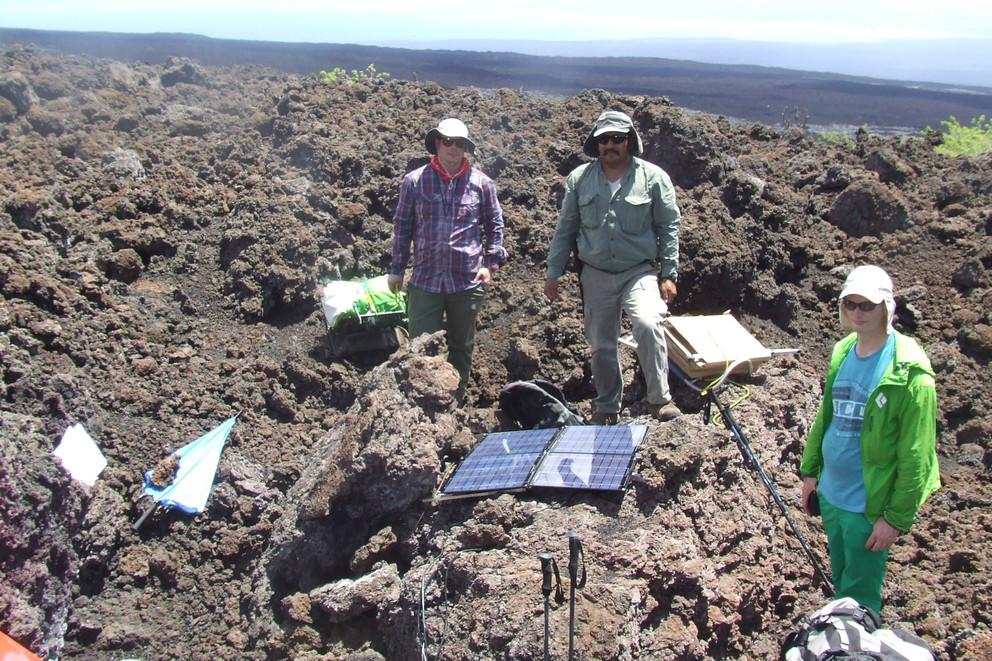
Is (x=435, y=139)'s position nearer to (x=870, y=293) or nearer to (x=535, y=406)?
(x=535, y=406)

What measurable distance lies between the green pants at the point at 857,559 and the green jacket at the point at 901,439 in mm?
95

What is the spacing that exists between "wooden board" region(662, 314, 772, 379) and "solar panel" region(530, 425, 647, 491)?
37.8 inches

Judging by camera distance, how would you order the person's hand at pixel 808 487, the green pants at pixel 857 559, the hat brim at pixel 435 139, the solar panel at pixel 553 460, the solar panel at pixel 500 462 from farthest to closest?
the hat brim at pixel 435 139
the solar panel at pixel 500 462
the solar panel at pixel 553 460
the person's hand at pixel 808 487
the green pants at pixel 857 559

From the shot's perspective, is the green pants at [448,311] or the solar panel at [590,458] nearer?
the solar panel at [590,458]

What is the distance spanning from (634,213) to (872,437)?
7.17 feet

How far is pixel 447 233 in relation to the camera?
5.46m

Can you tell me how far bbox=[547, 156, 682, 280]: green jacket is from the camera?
5105mm

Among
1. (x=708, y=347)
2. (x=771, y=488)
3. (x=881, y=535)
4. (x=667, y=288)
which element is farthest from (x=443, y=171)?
(x=881, y=535)

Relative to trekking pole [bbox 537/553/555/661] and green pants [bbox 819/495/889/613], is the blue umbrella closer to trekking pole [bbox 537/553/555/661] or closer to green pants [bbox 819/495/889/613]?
trekking pole [bbox 537/553/555/661]

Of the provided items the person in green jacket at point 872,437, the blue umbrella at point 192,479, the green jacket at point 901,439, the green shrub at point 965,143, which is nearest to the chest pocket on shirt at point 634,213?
the person in green jacket at point 872,437

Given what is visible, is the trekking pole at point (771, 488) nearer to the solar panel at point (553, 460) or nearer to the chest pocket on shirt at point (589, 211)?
the solar panel at point (553, 460)

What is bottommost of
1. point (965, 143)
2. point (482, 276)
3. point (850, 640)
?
point (850, 640)

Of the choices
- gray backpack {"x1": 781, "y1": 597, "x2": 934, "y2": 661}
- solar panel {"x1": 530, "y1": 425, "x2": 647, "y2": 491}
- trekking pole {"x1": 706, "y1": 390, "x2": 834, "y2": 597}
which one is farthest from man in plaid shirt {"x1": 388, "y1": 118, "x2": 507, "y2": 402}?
gray backpack {"x1": 781, "y1": 597, "x2": 934, "y2": 661}

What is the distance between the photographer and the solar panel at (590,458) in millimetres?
4188
